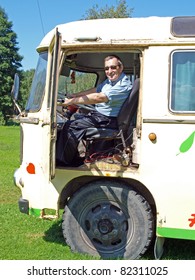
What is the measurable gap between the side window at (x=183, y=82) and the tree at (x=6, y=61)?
47.3m

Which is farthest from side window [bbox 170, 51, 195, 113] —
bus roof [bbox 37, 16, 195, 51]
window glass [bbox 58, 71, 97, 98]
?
window glass [bbox 58, 71, 97, 98]

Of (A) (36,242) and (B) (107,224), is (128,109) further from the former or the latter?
(A) (36,242)

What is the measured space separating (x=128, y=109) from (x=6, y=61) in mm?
51137

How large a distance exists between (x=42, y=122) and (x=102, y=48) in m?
1.13

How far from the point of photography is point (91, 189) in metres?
5.50

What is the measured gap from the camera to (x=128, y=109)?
555 centimetres

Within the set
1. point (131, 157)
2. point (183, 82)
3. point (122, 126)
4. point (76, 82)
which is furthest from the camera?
point (76, 82)

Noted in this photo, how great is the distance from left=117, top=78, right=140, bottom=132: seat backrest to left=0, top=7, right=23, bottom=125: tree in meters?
46.7

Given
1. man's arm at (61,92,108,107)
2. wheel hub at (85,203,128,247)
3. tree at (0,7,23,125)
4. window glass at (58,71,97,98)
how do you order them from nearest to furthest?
man's arm at (61,92,108,107), wheel hub at (85,203,128,247), window glass at (58,71,97,98), tree at (0,7,23,125)

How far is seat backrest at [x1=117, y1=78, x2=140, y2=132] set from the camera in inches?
216

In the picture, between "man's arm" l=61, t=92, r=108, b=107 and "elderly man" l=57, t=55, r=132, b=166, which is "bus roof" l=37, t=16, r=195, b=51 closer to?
"elderly man" l=57, t=55, r=132, b=166

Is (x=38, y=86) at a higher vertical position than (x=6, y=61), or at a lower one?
lower

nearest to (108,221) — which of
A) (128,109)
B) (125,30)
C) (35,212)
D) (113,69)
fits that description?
(35,212)
